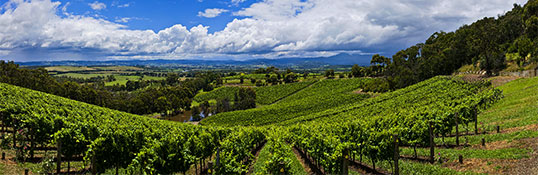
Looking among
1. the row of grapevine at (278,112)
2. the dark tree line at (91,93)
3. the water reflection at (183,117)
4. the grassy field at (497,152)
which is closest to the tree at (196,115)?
the water reflection at (183,117)

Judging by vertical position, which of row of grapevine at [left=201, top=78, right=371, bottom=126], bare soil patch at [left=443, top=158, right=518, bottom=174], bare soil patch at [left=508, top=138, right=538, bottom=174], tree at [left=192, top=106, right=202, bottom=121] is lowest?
tree at [left=192, top=106, right=202, bottom=121]

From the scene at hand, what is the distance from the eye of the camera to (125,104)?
101250 mm

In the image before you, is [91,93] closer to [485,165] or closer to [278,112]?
[278,112]

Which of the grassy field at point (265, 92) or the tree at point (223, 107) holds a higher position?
the grassy field at point (265, 92)

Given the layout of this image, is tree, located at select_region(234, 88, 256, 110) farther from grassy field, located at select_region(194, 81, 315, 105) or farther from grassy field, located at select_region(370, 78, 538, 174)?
grassy field, located at select_region(370, 78, 538, 174)

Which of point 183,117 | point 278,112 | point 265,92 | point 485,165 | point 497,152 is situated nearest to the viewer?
point 485,165

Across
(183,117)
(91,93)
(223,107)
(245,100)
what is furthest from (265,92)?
(91,93)

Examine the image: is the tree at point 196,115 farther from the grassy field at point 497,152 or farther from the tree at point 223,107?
the grassy field at point 497,152

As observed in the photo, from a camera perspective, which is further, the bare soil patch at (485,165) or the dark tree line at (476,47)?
the dark tree line at (476,47)

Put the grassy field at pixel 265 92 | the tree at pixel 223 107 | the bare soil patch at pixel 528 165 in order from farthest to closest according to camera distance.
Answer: the grassy field at pixel 265 92, the tree at pixel 223 107, the bare soil patch at pixel 528 165

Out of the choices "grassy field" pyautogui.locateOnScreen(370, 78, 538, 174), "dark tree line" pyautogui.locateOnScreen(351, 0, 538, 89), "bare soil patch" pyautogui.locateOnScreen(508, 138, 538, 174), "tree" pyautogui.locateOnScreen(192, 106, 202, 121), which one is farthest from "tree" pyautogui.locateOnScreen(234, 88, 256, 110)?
"bare soil patch" pyautogui.locateOnScreen(508, 138, 538, 174)

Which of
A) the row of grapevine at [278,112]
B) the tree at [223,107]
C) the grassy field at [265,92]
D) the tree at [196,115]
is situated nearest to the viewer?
the row of grapevine at [278,112]

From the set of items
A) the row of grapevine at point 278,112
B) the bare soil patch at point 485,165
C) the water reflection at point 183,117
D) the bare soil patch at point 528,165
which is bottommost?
the water reflection at point 183,117

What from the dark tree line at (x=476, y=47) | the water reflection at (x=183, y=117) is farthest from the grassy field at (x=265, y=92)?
the dark tree line at (x=476, y=47)
